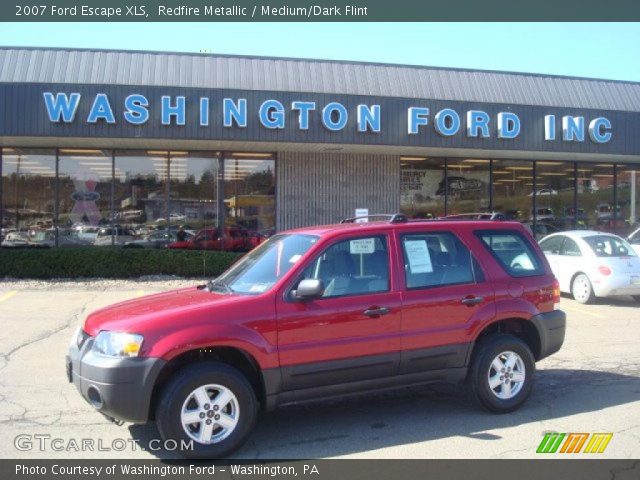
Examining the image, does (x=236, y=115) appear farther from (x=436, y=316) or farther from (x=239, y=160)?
(x=436, y=316)

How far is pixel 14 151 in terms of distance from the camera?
1738 centimetres

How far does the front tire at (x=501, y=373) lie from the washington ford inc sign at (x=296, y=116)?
10.9 metres

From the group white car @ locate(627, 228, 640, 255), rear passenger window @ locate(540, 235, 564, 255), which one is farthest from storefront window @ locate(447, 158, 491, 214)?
rear passenger window @ locate(540, 235, 564, 255)

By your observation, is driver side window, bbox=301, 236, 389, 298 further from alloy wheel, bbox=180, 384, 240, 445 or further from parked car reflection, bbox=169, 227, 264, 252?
parked car reflection, bbox=169, 227, 264, 252

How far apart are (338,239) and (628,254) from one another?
9.55 meters

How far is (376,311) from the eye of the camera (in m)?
5.44

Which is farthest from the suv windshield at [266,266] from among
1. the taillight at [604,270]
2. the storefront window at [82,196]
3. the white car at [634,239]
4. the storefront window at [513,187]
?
the storefront window at [513,187]

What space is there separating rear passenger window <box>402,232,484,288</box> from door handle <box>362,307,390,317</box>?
0.35 m

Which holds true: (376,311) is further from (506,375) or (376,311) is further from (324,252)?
(506,375)

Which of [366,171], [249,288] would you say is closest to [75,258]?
[366,171]

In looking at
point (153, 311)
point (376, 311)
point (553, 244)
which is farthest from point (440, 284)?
point (553, 244)

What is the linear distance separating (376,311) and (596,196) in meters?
18.5

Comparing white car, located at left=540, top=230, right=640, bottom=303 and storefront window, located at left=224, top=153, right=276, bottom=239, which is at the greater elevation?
storefront window, located at left=224, top=153, right=276, bottom=239

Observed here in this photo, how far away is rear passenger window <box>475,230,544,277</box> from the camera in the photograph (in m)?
6.26
